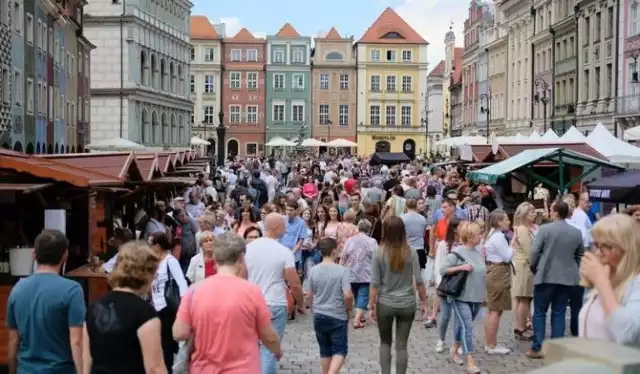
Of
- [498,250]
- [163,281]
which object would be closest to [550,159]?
[498,250]

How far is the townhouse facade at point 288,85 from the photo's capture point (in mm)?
95812

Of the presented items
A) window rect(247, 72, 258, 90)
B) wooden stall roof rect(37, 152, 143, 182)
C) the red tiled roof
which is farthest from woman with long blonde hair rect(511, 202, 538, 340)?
the red tiled roof

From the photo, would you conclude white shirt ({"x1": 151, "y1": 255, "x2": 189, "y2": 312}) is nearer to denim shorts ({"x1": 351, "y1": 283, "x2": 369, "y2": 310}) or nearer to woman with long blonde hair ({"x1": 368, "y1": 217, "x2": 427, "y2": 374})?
woman with long blonde hair ({"x1": 368, "y1": 217, "x2": 427, "y2": 374})

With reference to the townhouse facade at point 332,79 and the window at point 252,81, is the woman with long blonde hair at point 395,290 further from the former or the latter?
the window at point 252,81

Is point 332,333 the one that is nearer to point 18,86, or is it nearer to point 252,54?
point 18,86

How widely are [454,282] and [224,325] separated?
482 cm

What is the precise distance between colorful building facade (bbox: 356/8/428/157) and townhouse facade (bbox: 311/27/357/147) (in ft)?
3.19

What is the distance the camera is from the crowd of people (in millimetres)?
5457

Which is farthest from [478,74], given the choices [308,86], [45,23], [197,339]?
[197,339]

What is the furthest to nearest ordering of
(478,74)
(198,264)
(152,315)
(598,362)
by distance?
Result: 1. (478,74)
2. (198,264)
3. (152,315)
4. (598,362)

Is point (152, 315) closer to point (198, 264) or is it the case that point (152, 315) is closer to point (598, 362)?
point (598, 362)

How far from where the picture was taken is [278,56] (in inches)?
3787

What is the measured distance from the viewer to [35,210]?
11.3 meters

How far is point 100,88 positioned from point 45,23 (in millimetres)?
26524
